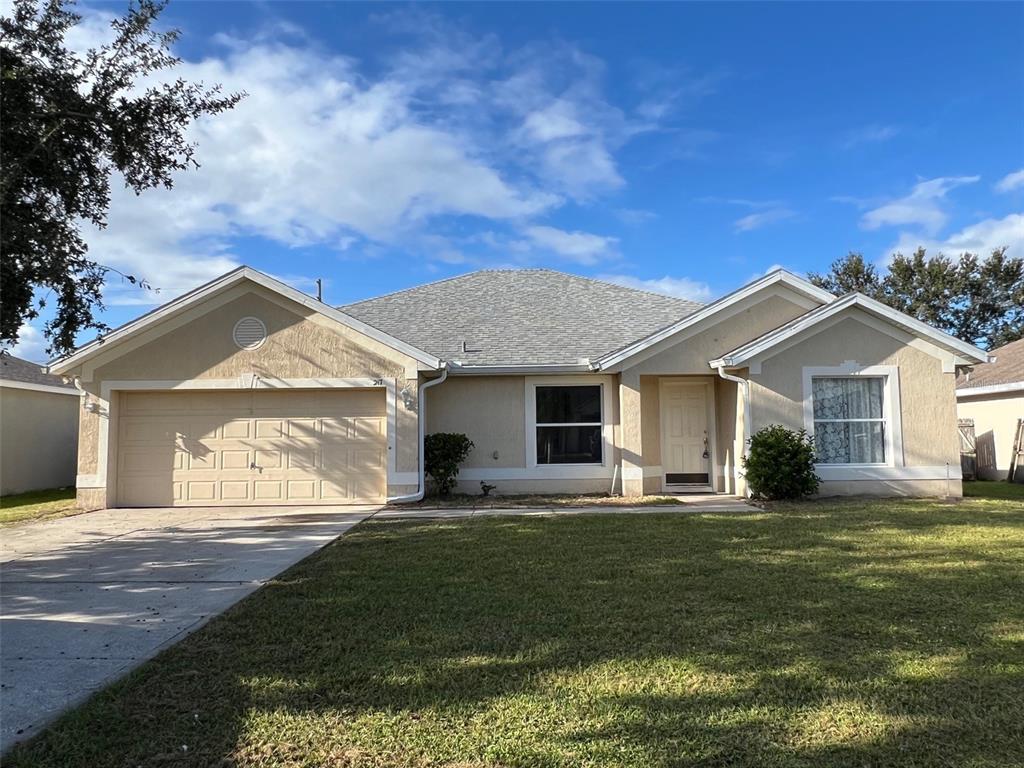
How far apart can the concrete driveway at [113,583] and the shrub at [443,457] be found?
1.86 m

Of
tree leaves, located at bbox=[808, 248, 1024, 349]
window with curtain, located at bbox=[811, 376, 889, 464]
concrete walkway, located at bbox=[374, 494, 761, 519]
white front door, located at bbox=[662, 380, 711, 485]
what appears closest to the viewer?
concrete walkway, located at bbox=[374, 494, 761, 519]

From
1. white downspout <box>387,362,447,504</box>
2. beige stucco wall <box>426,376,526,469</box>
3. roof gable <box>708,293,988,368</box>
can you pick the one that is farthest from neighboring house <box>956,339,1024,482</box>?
white downspout <box>387,362,447,504</box>

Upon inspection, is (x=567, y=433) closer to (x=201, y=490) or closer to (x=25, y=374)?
(x=201, y=490)

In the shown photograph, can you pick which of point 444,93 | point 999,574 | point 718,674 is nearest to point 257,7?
point 444,93

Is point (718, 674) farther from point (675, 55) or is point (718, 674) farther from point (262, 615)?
point (675, 55)

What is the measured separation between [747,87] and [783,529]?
8993 mm

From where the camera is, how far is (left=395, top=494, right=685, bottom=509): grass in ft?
40.7

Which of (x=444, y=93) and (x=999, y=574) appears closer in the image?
(x=999, y=574)

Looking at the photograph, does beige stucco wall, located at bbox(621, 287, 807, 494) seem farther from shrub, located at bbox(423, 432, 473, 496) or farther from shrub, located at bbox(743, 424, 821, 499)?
shrub, located at bbox(423, 432, 473, 496)

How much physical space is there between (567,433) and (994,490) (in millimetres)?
9490

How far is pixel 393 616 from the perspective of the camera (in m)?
5.48

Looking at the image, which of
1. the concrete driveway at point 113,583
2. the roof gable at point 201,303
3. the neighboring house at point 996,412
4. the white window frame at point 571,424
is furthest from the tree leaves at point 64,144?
the neighboring house at point 996,412

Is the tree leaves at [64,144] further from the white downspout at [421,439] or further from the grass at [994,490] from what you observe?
the grass at [994,490]

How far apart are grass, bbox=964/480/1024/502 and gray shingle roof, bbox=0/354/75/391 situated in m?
21.3
